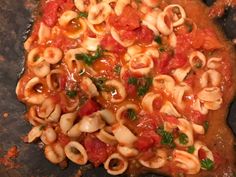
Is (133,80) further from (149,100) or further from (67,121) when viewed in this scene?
(67,121)

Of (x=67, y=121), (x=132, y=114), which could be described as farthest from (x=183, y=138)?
(x=67, y=121)

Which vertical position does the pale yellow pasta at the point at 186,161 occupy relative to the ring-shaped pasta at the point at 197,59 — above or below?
below

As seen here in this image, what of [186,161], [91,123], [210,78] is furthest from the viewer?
[210,78]

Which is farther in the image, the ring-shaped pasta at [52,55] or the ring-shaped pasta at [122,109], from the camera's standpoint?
the ring-shaped pasta at [52,55]

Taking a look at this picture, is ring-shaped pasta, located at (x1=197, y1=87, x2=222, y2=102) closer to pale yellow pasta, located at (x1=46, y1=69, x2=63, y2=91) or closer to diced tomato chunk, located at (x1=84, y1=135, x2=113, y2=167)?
diced tomato chunk, located at (x1=84, y1=135, x2=113, y2=167)

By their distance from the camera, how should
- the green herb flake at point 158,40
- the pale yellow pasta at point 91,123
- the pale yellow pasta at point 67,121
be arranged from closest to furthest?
the pale yellow pasta at point 91,123
the pale yellow pasta at point 67,121
the green herb flake at point 158,40

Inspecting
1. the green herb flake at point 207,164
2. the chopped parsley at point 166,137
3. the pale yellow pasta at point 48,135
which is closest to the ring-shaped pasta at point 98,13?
the pale yellow pasta at point 48,135

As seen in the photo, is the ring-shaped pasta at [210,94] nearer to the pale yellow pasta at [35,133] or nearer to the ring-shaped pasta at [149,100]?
the ring-shaped pasta at [149,100]
